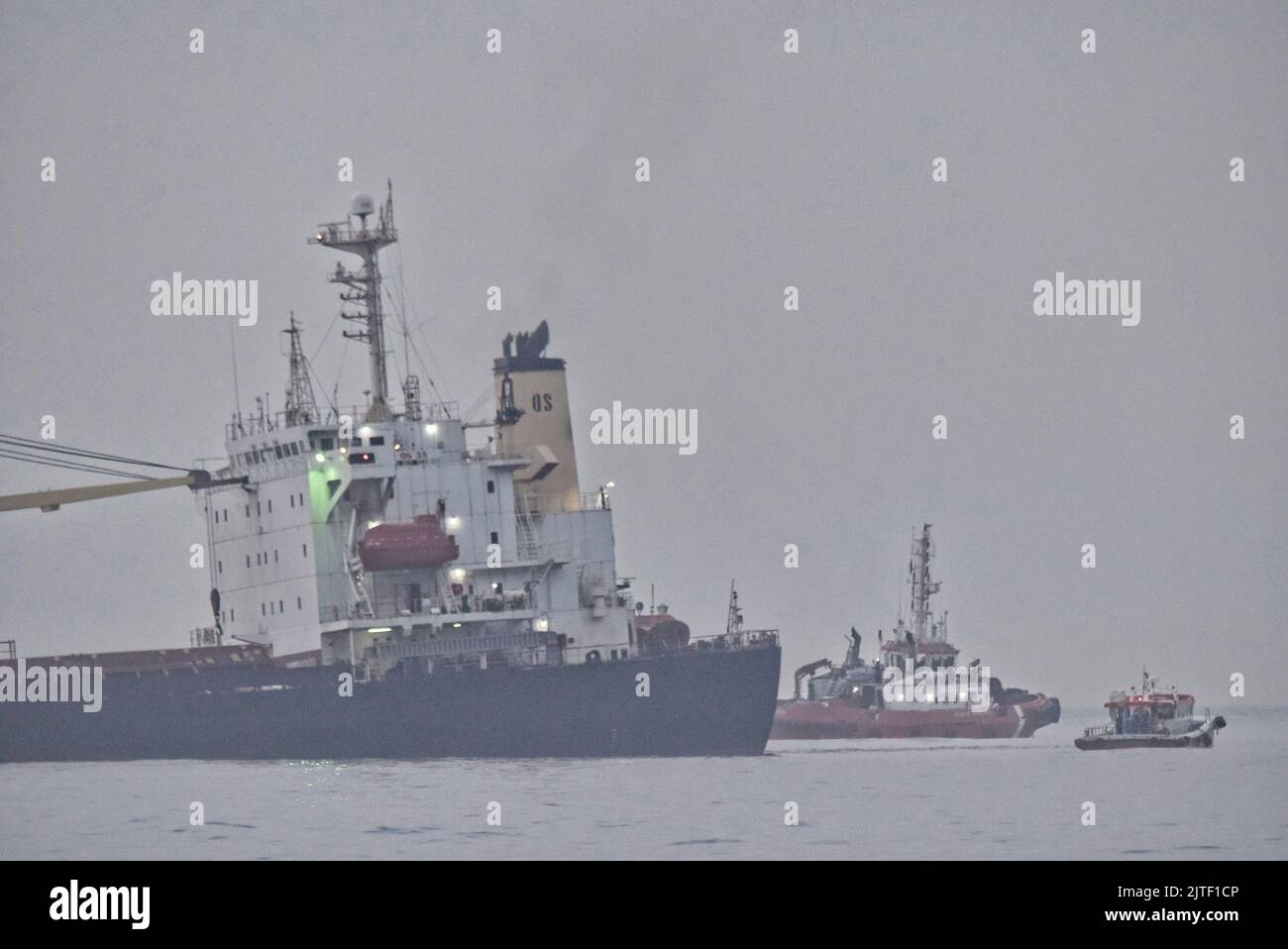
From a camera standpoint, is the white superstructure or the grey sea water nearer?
the grey sea water

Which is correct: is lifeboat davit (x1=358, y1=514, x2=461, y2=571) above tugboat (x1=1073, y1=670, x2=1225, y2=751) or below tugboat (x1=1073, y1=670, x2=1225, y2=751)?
above

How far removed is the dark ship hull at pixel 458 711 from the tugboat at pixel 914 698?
30.3m

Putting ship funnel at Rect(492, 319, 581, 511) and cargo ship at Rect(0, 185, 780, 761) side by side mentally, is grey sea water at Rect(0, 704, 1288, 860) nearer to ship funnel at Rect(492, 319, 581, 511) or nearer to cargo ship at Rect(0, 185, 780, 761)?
cargo ship at Rect(0, 185, 780, 761)

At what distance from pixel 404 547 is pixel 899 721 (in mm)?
35855

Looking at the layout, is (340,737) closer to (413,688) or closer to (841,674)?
(413,688)

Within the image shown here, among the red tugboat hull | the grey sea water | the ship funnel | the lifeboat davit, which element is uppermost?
the ship funnel

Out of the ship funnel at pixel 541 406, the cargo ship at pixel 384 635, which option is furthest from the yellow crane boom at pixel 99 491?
the ship funnel at pixel 541 406

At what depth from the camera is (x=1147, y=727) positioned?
239 ft

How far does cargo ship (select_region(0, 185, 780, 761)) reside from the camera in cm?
6031

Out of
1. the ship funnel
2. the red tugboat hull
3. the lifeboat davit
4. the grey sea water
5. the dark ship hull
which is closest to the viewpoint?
the grey sea water

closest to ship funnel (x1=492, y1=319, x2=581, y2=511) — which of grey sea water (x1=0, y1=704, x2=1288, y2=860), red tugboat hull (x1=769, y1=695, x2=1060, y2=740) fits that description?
grey sea water (x1=0, y1=704, x2=1288, y2=860)

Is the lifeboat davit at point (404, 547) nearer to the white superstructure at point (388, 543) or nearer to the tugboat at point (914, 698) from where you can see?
the white superstructure at point (388, 543)

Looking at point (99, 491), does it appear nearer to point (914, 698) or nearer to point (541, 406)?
point (541, 406)

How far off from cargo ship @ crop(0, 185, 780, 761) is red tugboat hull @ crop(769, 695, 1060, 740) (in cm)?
2743
